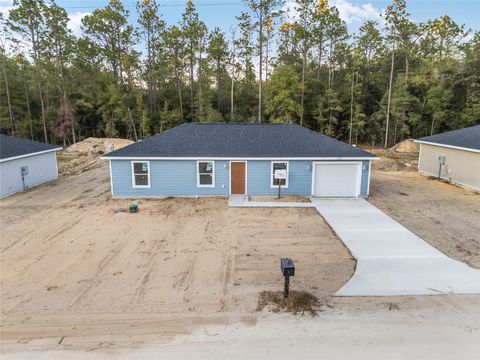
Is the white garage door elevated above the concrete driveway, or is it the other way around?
the white garage door

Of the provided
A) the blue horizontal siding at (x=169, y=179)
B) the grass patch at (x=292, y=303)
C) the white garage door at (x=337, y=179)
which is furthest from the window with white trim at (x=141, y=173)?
the grass patch at (x=292, y=303)

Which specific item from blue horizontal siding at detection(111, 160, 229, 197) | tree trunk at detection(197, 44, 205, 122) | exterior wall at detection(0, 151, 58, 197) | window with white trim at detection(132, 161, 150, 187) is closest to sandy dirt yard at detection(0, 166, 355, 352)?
blue horizontal siding at detection(111, 160, 229, 197)

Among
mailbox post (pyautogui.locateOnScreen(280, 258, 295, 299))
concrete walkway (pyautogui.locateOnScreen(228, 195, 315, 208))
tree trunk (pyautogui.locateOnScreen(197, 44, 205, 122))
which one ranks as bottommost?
concrete walkway (pyautogui.locateOnScreen(228, 195, 315, 208))

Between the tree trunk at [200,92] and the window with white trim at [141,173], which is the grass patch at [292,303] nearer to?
the window with white trim at [141,173]

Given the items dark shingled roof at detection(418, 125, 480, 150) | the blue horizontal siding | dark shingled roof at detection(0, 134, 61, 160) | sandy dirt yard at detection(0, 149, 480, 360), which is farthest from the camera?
dark shingled roof at detection(418, 125, 480, 150)

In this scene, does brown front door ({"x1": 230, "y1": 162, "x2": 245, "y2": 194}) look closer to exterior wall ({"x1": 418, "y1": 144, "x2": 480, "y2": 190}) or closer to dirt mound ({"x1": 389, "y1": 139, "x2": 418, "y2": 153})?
exterior wall ({"x1": 418, "y1": 144, "x2": 480, "y2": 190})
